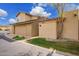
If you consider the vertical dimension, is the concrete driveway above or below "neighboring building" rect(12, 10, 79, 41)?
below

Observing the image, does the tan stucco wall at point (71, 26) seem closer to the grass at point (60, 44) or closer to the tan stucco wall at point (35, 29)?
the grass at point (60, 44)

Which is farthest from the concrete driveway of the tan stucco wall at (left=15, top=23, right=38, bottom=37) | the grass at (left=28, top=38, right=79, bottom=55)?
the tan stucco wall at (left=15, top=23, right=38, bottom=37)

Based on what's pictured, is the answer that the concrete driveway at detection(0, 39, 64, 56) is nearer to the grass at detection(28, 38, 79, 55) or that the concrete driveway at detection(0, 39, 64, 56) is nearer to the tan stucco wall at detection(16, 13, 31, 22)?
the grass at detection(28, 38, 79, 55)

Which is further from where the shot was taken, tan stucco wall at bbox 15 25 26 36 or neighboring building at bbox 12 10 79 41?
tan stucco wall at bbox 15 25 26 36

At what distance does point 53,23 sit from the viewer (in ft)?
11.8

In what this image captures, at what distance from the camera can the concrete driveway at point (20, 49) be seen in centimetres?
352

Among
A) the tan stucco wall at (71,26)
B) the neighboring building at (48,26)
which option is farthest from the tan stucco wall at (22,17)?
the tan stucco wall at (71,26)

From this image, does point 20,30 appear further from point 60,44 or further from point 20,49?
point 60,44

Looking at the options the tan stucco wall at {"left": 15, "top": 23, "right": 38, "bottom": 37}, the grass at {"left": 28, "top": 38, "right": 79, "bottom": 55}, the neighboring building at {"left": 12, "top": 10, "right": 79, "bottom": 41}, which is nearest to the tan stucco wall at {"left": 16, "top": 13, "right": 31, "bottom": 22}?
the neighboring building at {"left": 12, "top": 10, "right": 79, "bottom": 41}

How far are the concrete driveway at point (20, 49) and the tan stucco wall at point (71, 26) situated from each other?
45 cm

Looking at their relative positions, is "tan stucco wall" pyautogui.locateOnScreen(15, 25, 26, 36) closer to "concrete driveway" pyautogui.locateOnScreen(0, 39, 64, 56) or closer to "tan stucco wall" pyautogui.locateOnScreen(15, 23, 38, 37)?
"tan stucco wall" pyautogui.locateOnScreen(15, 23, 38, 37)

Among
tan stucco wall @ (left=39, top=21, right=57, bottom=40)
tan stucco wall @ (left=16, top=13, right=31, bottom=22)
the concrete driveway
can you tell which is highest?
tan stucco wall @ (left=16, top=13, right=31, bottom=22)

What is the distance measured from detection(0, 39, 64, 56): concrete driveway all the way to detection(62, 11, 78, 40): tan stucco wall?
0.45 metres

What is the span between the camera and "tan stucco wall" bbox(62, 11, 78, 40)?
3.52m
